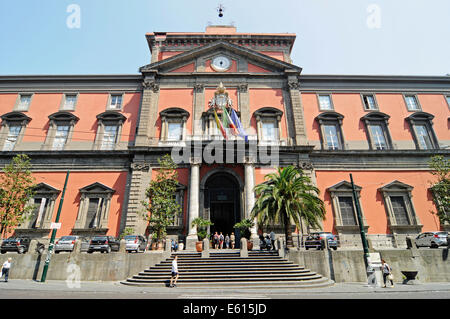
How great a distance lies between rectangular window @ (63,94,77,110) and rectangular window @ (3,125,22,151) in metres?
4.71

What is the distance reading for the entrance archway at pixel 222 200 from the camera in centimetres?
2138

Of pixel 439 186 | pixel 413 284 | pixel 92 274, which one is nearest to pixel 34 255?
pixel 92 274

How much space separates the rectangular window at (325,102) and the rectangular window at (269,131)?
5961 millimetres

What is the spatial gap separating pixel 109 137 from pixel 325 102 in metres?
22.7

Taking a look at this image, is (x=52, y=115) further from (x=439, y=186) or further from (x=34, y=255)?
(x=439, y=186)

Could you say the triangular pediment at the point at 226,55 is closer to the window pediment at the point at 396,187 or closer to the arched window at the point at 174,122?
the arched window at the point at 174,122

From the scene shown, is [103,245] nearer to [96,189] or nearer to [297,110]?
[96,189]

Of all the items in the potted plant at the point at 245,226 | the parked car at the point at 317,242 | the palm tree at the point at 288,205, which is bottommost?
the parked car at the point at 317,242

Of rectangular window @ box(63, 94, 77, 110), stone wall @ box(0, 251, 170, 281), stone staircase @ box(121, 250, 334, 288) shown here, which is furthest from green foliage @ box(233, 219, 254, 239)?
rectangular window @ box(63, 94, 77, 110)

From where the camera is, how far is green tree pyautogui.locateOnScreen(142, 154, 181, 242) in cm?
1772

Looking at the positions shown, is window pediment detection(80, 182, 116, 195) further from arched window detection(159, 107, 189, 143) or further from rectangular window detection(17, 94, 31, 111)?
rectangular window detection(17, 94, 31, 111)

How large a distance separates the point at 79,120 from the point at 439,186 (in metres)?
32.3

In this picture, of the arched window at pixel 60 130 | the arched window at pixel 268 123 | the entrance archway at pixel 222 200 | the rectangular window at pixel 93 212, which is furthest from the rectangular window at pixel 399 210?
the arched window at pixel 60 130

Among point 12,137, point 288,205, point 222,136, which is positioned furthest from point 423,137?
point 12,137
